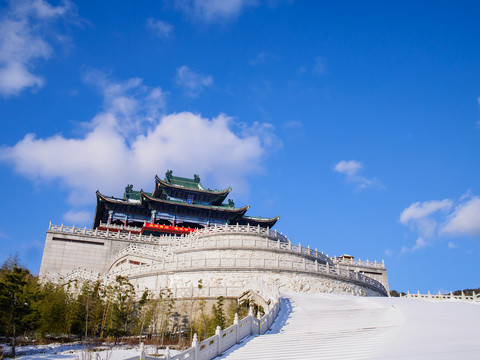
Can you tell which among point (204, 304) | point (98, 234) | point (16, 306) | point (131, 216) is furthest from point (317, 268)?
point (131, 216)

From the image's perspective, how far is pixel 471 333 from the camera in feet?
45.3

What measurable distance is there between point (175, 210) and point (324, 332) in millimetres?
36586

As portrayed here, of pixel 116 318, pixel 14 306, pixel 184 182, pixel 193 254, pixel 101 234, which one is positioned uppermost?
pixel 184 182

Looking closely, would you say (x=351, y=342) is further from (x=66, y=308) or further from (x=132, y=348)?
(x=66, y=308)

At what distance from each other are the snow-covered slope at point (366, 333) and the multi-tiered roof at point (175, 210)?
30.3 meters

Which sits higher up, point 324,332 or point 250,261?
point 250,261

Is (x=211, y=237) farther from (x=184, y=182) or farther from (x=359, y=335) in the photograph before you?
(x=184, y=182)

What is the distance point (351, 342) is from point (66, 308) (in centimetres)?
1447

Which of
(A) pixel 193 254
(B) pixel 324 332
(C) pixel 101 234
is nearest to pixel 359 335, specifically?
(B) pixel 324 332

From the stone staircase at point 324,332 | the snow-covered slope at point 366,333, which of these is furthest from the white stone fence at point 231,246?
the snow-covered slope at point 366,333

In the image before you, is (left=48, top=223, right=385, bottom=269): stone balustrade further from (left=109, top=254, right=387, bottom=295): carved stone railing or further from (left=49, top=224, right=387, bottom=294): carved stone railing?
(left=109, top=254, right=387, bottom=295): carved stone railing

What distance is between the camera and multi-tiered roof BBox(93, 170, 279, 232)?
49.0 meters

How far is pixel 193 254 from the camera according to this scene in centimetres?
3153

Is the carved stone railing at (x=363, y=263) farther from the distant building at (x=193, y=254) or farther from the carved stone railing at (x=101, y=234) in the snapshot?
the carved stone railing at (x=101, y=234)
